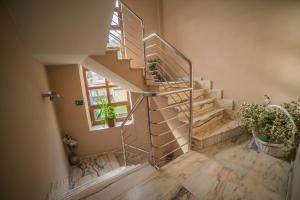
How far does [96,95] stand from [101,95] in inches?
4.6

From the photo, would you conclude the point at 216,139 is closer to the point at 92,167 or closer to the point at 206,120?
the point at 206,120

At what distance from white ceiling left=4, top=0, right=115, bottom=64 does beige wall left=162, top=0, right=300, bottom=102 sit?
1911 millimetres

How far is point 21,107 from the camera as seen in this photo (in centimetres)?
126

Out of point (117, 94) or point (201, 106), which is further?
point (117, 94)

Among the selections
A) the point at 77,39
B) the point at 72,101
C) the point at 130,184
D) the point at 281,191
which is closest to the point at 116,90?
the point at 72,101

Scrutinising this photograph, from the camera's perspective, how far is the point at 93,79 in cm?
350

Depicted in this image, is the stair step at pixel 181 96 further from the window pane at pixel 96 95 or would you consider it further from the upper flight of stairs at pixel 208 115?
the window pane at pixel 96 95

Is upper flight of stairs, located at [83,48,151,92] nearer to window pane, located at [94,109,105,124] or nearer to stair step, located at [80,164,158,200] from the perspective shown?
stair step, located at [80,164,158,200]

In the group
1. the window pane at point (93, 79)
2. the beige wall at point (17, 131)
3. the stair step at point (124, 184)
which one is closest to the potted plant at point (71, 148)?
the window pane at point (93, 79)

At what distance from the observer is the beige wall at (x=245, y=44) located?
180 centimetres

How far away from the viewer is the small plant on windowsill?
11.4 ft

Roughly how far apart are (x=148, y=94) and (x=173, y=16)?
2745mm

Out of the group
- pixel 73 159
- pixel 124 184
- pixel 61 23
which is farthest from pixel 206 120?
pixel 73 159

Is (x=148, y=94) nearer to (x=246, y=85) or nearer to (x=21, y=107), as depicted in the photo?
(x=21, y=107)
